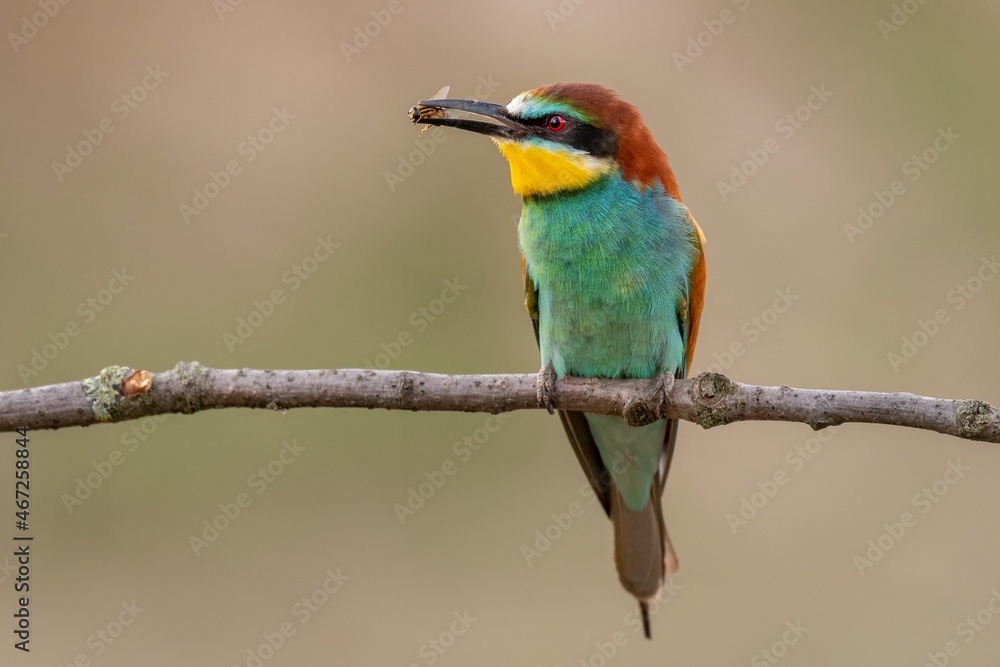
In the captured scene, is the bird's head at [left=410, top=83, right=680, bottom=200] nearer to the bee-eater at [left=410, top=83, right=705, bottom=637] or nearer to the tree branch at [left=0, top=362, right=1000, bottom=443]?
the bee-eater at [left=410, top=83, right=705, bottom=637]

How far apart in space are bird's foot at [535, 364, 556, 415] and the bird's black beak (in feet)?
1.95

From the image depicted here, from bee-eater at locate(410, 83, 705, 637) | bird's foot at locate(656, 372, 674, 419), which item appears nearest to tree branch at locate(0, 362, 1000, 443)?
bird's foot at locate(656, 372, 674, 419)

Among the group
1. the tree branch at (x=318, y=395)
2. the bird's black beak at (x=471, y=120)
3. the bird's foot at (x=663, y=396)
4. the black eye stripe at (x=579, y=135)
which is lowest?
the tree branch at (x=318, y=395)

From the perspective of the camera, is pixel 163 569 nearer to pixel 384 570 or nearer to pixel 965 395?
pixel 384 570

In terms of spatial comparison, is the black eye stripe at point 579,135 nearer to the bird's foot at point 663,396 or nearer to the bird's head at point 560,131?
the bird's head at point 560,131

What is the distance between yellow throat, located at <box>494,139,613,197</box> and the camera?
7.78ft

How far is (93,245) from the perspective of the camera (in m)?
3.61

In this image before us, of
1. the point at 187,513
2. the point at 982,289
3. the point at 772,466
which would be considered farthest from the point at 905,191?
the point at 187,513

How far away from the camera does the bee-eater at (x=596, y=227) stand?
2373 mm

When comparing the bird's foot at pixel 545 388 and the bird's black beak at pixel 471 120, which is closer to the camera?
the bird's foot at pixel 545 388

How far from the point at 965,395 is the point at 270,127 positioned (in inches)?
109

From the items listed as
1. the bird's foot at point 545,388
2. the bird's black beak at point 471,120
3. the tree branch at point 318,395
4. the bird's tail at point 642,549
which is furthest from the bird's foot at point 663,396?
the bird's tail at point 642,549

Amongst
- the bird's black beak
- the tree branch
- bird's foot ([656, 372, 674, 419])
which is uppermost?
the bird's black beak

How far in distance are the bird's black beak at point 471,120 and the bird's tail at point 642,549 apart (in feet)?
3.74
